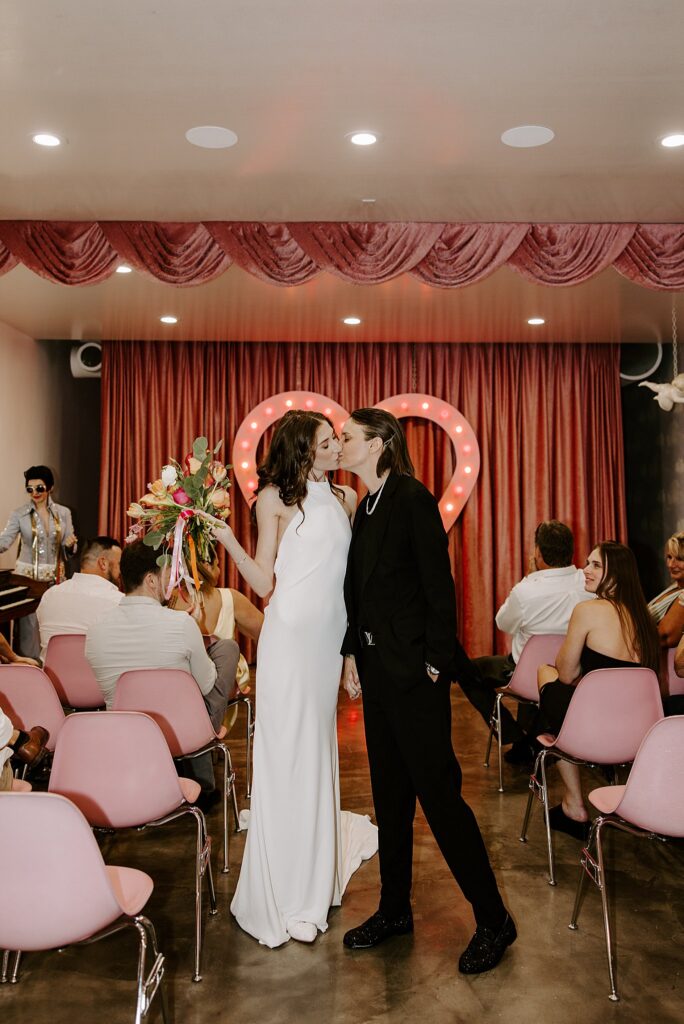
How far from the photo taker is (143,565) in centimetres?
360

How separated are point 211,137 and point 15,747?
8.50ft

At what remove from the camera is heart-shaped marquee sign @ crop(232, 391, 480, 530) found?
739 centimetres

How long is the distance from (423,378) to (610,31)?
208 inches

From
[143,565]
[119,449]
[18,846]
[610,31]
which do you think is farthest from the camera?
[119,449]

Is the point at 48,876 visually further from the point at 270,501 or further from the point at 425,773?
the point at 270,501

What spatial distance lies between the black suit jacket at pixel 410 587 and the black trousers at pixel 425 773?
3.1 inches

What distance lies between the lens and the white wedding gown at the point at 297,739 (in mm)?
2869

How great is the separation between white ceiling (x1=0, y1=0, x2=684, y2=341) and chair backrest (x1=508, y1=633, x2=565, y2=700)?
2229 millimetres

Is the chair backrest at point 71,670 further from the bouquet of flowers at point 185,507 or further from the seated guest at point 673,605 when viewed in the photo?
the seated guest at point 673,605

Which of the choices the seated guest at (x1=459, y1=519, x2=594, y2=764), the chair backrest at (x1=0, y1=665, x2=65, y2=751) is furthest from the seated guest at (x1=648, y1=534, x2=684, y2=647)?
the chair backrest at (x1=0, y1=665, x2=65, y2=751)

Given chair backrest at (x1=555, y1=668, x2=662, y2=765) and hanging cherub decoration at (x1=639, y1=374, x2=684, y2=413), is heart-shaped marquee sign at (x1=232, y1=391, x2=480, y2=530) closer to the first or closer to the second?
hanging cherub decoration at (x1=639, y1=374, x2=684, y2=413)

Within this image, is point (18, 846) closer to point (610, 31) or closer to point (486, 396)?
point (610, 31)

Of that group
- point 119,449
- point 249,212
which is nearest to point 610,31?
point 249,212

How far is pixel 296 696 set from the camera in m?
2.88
